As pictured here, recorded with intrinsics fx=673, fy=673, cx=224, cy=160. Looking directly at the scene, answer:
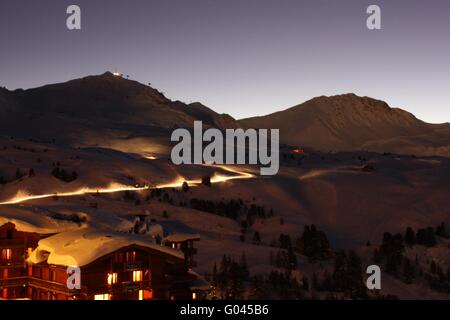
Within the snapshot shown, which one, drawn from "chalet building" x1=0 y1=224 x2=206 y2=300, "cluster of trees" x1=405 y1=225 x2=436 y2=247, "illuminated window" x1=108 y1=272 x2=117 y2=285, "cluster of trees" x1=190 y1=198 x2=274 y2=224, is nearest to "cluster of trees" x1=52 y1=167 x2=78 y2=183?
"cluster of trees" x1=190 y1=198 x2=274 y2=224

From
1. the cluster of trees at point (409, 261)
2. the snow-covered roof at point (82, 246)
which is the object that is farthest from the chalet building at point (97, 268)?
the cluster of trees at point (409, 261)

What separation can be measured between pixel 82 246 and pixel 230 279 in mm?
10592

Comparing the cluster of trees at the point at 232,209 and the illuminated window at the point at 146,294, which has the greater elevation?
the cluster of trees at the point at 232,209

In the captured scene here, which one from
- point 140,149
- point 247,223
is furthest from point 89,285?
point 140,149

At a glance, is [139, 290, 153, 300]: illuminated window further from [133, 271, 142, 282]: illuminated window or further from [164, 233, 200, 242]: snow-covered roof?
[164, 233, 200, 242]: snow-covered roof

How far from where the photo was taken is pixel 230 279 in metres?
33.2

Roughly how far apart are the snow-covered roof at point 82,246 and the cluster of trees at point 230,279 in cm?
596

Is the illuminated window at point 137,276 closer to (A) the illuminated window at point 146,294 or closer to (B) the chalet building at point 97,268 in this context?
(B) the chalet building at point 97,268

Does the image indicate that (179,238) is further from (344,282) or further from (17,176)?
(17,176)

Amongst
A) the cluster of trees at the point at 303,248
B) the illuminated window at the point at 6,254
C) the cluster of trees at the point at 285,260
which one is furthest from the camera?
the cluster of trees at the point at 303,248

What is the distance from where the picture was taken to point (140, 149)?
11375 centimetres

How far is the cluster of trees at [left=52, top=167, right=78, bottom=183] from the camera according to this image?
67.5 metres

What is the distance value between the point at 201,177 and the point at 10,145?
A: 2488 centimetres

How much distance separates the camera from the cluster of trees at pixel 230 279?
103ft
